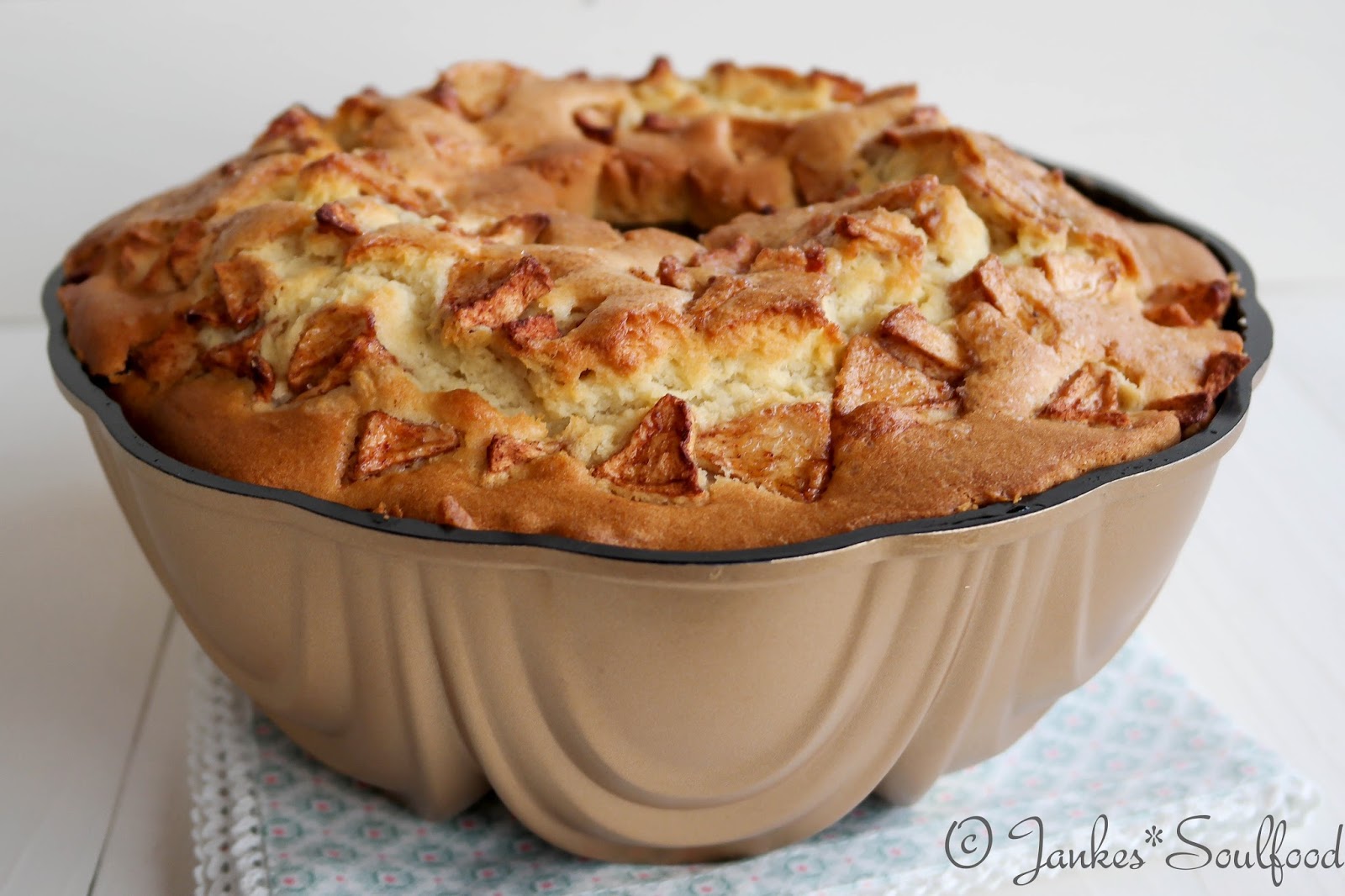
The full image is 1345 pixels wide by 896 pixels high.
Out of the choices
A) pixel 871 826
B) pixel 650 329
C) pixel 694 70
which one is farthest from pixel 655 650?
pixel 694 70

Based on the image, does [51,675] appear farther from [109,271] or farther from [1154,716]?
[1154,716]

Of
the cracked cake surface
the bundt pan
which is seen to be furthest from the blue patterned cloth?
the cracked cake surface

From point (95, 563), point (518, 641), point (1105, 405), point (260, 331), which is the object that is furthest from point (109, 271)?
point (1105, 405)

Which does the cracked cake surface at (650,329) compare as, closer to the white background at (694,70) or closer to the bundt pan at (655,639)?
the bundt pan at (655,639)

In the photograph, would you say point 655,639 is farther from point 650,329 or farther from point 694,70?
point 694,70

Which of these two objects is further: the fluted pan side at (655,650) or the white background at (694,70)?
the white background at (694,70)

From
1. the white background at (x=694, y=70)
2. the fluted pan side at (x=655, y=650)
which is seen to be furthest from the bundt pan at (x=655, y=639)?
the white background at (x=694, y=70)

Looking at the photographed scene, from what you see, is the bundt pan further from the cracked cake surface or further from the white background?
the white background
